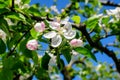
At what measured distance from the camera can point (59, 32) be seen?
6.00 feet

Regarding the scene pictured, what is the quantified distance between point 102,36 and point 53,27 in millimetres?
1487

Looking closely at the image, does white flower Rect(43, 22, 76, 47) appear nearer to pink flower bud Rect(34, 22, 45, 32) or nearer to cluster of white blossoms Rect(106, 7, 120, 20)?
pink flower bud Rect(34, 22, 45, 32)

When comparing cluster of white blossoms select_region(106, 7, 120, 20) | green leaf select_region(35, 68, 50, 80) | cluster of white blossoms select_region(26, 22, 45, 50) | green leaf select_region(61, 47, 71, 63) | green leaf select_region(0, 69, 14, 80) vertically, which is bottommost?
green leaf select_region(35, 68, 50, 80)

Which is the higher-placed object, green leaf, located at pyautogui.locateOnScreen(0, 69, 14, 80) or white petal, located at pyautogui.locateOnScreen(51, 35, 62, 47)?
white petal, located at pyautogui.locateOnScreen(51, 35, 62, 47)

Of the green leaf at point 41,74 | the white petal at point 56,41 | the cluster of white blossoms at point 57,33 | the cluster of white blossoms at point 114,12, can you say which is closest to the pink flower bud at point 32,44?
the cluster of white blossoms at point 57,33

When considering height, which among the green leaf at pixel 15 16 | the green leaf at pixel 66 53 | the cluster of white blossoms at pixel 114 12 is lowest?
the cluster of white blossoms at pixel 114 12

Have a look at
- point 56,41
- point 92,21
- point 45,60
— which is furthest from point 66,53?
point 92,21

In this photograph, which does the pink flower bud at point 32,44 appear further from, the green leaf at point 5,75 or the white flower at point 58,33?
the green leaf at point 5,75

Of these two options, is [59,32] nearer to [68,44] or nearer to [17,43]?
[68,44]

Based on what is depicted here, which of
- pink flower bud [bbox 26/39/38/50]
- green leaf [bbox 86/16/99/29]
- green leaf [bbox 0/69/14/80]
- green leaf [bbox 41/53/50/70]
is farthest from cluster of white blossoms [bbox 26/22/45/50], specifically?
green leaf [bbox 86/16/99/29]

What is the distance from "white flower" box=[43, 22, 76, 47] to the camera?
1.79 meters

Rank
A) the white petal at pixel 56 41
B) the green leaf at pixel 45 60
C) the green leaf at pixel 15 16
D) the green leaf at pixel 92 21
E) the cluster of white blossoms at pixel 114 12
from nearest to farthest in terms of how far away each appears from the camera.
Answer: the white petal at pixel 56 41 < the green leaf at pixel 15 16 < the green leaf at pixel 45 60 < the green leaf at pixel 92 21 < the cluster of white blossoms at pixel 114 12

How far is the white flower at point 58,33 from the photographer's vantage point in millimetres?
1791

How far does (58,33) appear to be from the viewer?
182 cm
